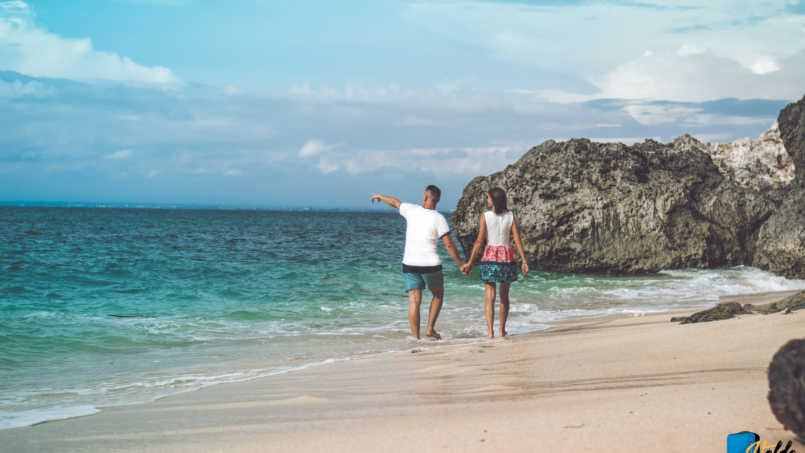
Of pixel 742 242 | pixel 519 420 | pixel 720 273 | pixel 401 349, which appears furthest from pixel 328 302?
pixel 742 242

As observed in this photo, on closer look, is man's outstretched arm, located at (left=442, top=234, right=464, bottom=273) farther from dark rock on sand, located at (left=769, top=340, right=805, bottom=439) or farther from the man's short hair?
dark rock on sand, located at (left=769, top=340, right=805, bottom=439)

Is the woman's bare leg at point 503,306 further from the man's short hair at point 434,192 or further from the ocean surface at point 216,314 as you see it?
the man's short hair at point 434,192

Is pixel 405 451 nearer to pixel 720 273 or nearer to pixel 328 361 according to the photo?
pixel 328 361

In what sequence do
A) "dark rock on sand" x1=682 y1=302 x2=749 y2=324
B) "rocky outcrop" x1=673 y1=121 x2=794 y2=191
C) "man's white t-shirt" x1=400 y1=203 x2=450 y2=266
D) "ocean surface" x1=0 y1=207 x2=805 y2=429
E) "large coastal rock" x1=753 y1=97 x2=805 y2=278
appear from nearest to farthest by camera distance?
"ocean surface" x1=0 y1=207 x2=805 y2=429 < "dark rock on sand" x1=682 y1=302 x2=749 y2=324 < "man's white t-shirt" x1=400 y1=203 x2=450 y2=266 < "large coastal rock" x1=753 y1=97 x2=805 y2=278 < "rocky outcrop" x1=673 y1=121 x2=794 y2=191

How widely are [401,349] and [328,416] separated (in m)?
2.91

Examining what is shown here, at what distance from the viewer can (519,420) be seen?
8.13 feet

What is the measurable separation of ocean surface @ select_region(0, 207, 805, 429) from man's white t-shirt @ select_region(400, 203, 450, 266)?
102cm

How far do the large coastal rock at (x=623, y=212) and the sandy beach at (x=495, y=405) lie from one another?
9.32 metres

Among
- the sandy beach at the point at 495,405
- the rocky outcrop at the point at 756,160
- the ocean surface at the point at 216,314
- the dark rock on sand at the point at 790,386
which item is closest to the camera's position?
the dark rock on sand at the point at 790,386

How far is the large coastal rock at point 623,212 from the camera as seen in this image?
44.9 ft

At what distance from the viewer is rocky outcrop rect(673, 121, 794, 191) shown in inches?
651

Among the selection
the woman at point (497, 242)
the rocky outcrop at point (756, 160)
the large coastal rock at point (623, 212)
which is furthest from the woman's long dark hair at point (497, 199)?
the rocky outcrop at point (756, 160)

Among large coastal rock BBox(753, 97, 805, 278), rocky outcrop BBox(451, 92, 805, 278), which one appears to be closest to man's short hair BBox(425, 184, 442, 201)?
rocky outcrop BBox(451, 92, 805, 278)

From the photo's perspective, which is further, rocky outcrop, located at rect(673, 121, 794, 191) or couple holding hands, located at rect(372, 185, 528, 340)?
rocky outcrop, located at rect(673, 121, 794, 191)
